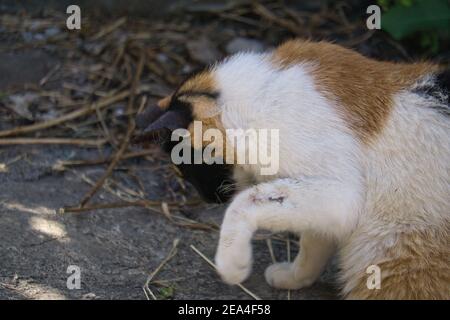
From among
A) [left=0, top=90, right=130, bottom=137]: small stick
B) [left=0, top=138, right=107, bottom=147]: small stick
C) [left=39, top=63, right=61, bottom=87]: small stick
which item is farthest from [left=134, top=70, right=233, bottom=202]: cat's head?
[left=39, top=63, right=61, bottom=87]: small stick

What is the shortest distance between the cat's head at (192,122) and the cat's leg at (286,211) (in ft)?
0.93

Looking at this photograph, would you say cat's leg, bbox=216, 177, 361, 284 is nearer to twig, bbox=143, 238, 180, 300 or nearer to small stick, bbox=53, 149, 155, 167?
twig, bbox=143, 238, 180, 300

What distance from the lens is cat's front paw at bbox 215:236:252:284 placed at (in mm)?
2421

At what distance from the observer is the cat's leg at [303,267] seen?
2773 mm

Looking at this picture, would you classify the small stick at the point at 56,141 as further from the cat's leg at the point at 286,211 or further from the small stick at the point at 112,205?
the cat's leg at the point at 286,211

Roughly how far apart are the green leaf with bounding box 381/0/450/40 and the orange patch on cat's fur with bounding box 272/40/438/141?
4.12ft

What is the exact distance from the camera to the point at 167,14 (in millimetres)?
4754

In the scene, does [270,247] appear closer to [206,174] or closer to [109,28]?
[206,174]

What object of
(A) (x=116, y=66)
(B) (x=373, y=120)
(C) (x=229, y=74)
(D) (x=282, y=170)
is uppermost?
(A) (x=116, y=66)

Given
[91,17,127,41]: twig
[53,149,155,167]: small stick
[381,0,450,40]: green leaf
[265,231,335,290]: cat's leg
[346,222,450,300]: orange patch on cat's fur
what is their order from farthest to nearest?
[91,17,127,41]: twig, [381,0,450,40]: green leaf, [53,149,155,167]: small stick, [265,231,335,290]: cat's leg, [346,222,450,300]: orange patch on cat's fur

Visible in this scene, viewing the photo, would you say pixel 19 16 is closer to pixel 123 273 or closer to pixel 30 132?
pixel 30 132

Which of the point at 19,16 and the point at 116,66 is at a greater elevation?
the point at 19,16
